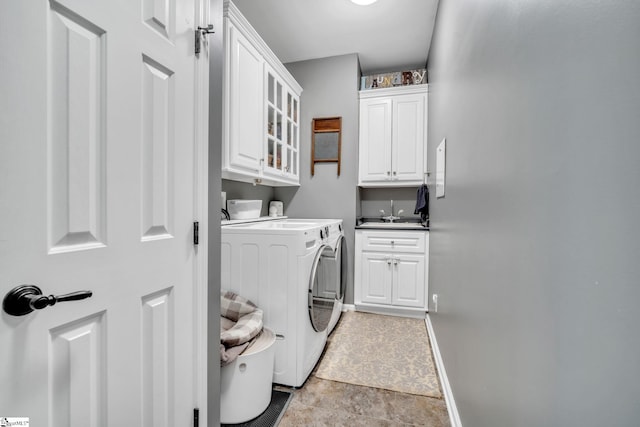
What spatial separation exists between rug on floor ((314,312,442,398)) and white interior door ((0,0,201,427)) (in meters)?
1.16

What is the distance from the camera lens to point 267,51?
2.30 metres

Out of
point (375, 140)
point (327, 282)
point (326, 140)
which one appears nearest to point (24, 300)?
point (327, 282)

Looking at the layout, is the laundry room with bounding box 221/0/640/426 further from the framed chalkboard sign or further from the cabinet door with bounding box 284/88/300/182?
the framed chalkboard sign

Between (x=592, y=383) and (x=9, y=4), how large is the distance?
1.26 metres

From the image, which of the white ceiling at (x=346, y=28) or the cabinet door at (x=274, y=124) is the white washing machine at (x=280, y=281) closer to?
the cabinet door at (x=274, y=124)

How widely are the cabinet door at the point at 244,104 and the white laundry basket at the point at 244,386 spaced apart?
120 centimetres

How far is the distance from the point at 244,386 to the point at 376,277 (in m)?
1.88

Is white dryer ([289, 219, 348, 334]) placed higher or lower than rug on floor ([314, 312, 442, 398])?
higher

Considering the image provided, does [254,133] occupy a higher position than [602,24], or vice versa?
[254,133]

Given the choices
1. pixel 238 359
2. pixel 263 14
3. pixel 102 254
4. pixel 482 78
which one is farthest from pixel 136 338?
pixel 263 14

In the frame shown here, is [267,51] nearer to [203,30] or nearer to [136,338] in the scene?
[203,30]

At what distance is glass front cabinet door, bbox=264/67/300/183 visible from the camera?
8.06 ft

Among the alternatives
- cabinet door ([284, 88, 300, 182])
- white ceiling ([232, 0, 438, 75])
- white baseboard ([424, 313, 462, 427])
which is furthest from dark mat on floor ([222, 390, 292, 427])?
white ceiling ([232, 0, 438, 75])

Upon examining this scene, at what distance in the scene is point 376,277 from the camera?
9.92 feet
